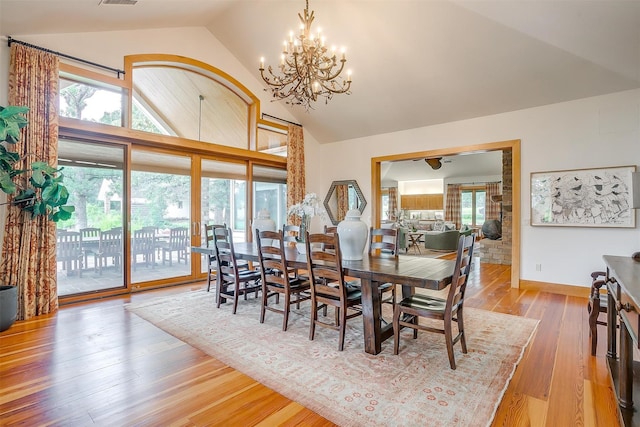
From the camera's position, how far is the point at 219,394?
2055 millimetres

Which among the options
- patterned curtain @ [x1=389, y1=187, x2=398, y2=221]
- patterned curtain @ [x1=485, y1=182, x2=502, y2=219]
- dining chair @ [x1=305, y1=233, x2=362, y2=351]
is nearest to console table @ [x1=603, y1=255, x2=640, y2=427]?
dining chair @ [x1=305, y1=233, x2=362, y2=351]

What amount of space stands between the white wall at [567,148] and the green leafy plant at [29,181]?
18.0ft

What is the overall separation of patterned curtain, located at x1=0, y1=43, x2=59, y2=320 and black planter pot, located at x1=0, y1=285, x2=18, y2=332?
10.4 inches

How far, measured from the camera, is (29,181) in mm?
3475

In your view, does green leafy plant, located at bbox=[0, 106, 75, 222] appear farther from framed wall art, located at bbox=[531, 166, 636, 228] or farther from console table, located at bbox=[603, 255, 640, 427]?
framed wall art, located at bbox=[531, 166, 636, 228]

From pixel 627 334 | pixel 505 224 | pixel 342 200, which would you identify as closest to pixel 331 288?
pixel 627 334

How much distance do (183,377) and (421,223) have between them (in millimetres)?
12177

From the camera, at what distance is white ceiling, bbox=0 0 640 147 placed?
11.2ft

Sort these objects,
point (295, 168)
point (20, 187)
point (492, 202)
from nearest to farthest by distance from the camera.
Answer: point (20, 187) → point (295, 168) → point (492, 202)

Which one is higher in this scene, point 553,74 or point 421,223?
point 553,74

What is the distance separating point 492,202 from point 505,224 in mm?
6215

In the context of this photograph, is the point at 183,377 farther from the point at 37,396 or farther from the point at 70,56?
the point at 70,56

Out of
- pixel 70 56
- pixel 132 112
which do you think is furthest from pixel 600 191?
pixel 70 56

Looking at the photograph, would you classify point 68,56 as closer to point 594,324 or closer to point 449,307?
point 449,307
